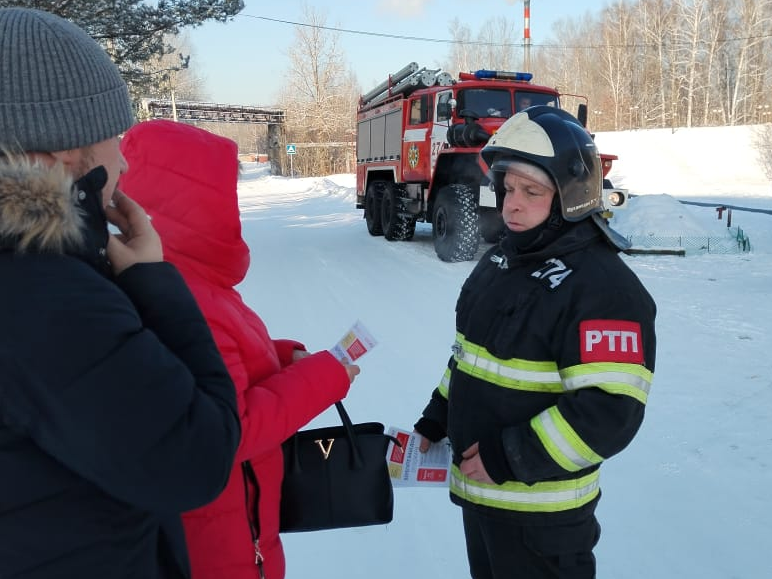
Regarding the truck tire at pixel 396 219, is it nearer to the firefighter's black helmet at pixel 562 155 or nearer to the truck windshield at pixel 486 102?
the truck windshield at pixel 486 102

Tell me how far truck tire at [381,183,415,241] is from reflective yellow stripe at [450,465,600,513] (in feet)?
29.4

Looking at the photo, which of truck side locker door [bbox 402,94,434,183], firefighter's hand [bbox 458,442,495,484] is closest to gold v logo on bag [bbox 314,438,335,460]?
firefighter's hand [bbox 458,442,495,484]

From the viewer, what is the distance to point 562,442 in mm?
1491

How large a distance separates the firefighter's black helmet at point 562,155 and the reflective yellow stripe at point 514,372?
414 millimetres

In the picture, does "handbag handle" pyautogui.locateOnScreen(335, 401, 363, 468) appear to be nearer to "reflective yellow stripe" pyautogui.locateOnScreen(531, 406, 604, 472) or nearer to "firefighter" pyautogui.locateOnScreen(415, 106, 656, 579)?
"firefighter" pyautogui.locateOnScreen(415, 106, 656, 579)

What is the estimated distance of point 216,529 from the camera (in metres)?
1.33

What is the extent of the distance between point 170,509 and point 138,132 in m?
0.83

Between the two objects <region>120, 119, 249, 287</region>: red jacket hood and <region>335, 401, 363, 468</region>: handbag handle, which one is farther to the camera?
<region>335, 401, 363, 468</region>: handbag handle

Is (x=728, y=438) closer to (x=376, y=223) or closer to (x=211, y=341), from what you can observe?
(x=211, y=341)

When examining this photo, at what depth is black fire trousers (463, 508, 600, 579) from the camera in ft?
5.28

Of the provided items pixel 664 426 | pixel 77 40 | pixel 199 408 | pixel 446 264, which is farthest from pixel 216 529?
pixel 446 264

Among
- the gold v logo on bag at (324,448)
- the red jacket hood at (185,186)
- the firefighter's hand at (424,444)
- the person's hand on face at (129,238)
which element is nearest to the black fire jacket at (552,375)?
the firefighter's hand at (424,444)

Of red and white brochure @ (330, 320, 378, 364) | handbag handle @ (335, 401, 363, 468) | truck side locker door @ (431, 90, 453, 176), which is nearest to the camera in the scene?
handbag handle @ (335, 401, 363, 468)

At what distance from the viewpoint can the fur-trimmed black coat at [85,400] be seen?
0.81 m
